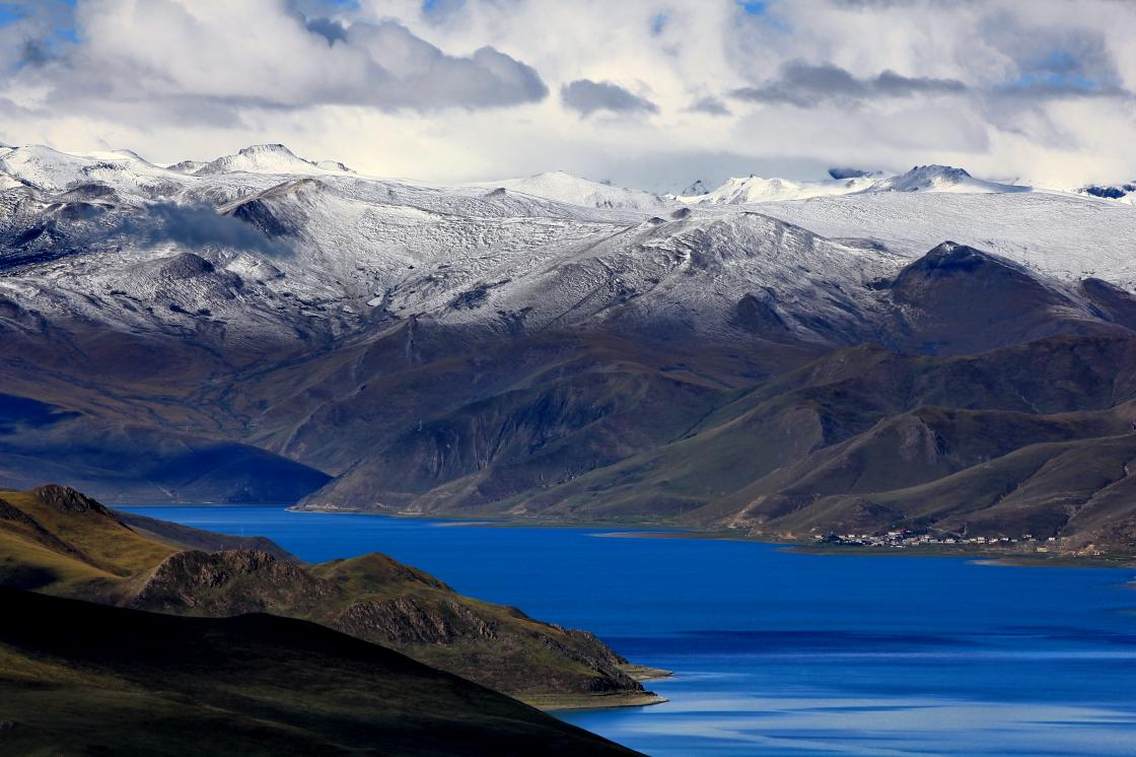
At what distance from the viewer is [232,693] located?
16088 cm

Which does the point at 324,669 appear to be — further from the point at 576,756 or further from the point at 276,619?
the point at 576,756

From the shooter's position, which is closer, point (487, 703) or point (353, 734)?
point (353, 734)

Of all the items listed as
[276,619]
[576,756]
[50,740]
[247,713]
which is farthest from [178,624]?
[50,740]

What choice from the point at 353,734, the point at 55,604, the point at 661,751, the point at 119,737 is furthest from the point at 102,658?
the point at 661,751

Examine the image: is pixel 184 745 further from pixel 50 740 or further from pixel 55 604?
pixel 55 604

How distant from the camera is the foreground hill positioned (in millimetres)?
137000

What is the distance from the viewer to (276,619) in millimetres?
176750

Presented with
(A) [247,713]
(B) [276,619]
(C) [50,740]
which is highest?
(B) [276,619]

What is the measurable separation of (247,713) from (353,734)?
6.49 metres

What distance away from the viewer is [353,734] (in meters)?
154

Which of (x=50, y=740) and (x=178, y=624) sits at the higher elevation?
(x=178, y=624)

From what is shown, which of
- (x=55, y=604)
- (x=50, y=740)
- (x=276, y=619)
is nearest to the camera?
(x=50, y=740)

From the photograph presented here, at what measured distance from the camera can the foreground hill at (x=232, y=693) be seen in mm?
137000

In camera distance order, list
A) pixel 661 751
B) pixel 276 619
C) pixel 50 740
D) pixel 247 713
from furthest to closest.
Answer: pixel 661 751, pixel 276 619, pixel 247 713, pixel 50 740
